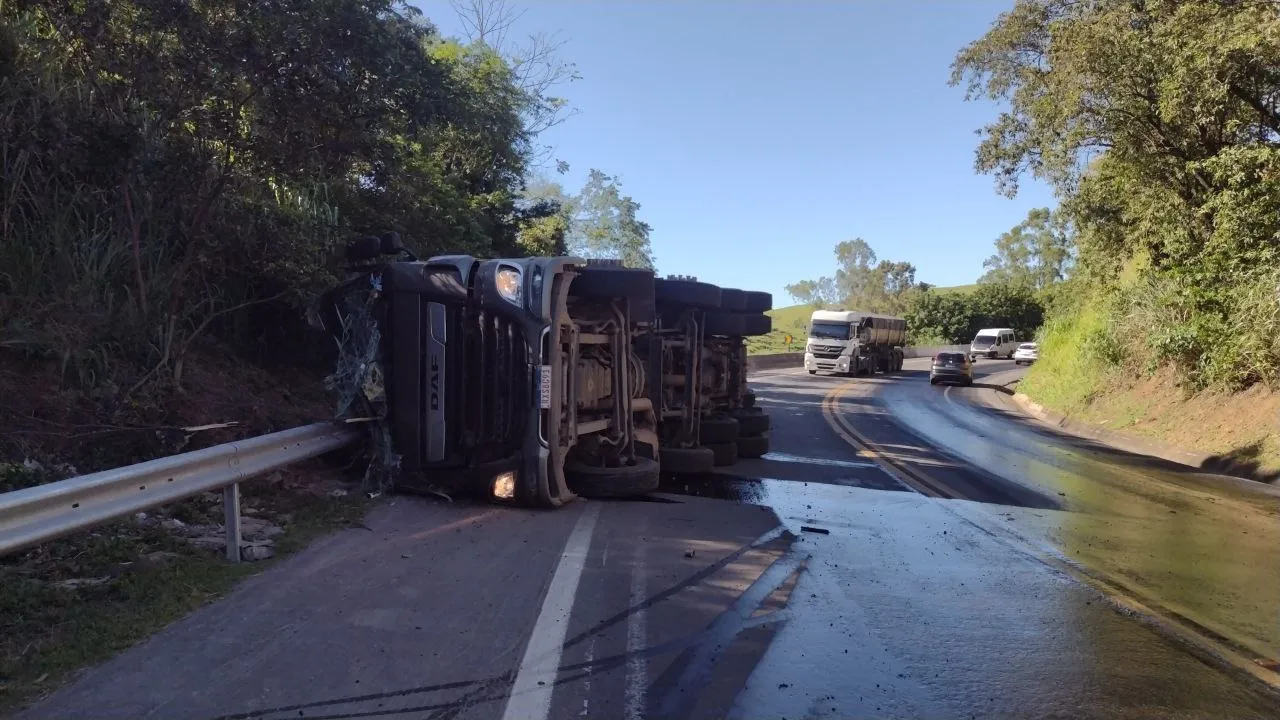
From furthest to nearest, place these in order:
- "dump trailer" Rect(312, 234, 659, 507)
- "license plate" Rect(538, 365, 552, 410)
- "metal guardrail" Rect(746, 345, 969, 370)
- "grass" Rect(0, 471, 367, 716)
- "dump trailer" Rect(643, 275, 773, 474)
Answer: "metal guardrail" Rect(746, 345, 969, 370), "dump trailer" Rect(643, 275, 773, 474), "dump trailer" Rect(312, 234, 659, 507), "license plate" Rect(538, 365, 552, 410), "grass" Rect(0, 471, 367, 716)

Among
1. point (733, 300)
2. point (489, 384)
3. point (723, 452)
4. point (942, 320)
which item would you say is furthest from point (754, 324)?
point (942, 320)

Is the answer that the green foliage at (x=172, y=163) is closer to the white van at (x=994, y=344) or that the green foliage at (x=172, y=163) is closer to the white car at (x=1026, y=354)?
the white car at (x=1026, y=354)

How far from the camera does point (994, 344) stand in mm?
67125

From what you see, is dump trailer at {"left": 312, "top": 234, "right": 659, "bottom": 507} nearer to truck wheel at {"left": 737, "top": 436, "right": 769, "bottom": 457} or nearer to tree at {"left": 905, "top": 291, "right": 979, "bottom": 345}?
truck wheel at {"left": 737, "top": 436, "right": 769, "bottom": 457}

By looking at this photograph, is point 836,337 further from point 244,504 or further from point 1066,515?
point 244,504

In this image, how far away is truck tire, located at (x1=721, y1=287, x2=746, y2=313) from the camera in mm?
11531

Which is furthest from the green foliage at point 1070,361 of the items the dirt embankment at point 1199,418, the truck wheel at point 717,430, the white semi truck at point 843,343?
the truck wheel at point 717,430

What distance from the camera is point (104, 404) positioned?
7332mm

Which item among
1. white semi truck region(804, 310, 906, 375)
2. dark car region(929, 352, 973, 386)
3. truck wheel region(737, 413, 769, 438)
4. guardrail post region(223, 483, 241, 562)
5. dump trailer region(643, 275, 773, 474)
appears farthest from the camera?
white semi truck region(804, 310, 906, 375)

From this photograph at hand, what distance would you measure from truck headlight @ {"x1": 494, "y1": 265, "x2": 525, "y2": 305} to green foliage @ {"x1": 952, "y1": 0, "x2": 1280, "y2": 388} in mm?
13723

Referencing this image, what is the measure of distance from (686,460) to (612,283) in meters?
2.79

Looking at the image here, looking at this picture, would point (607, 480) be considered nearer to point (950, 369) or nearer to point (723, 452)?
point (723, 452)

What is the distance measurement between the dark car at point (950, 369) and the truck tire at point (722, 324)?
27.8m

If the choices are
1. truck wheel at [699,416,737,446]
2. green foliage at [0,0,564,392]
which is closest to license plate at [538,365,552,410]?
green foliage at [0,0,564,392]
